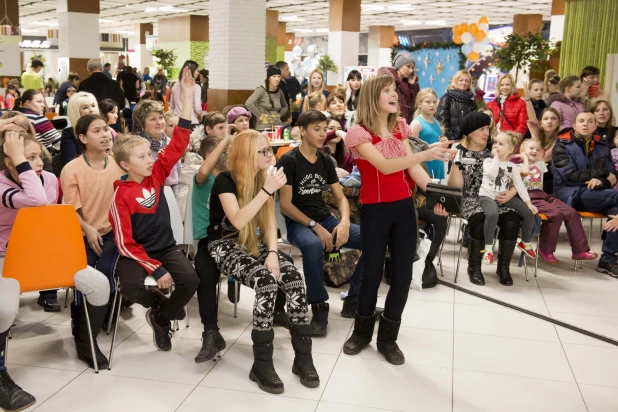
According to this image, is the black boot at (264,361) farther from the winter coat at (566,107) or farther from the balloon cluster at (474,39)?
the balloon cluster at (474,39)

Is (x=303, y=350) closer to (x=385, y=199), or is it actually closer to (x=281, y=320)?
(x=281, y=320)

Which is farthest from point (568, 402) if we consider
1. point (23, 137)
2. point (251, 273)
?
point (23, 137)

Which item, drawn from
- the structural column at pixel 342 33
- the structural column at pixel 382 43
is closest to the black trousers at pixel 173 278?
the structural column at pixel 342 33

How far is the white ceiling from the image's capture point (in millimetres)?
16234

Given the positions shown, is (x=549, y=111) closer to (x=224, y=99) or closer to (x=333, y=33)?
(x=224, y=99)

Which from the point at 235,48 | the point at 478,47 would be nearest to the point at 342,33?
the point at 478,47

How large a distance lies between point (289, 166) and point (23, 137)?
4.90 ft

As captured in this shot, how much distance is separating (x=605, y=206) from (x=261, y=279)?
11.7 feet

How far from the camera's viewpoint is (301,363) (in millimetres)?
3170

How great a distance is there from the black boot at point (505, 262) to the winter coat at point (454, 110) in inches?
75.0

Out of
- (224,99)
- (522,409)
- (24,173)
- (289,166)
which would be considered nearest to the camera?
(522,409)

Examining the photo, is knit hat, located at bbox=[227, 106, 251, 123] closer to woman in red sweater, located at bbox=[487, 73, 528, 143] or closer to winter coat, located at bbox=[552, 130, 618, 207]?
winter coat, located at bbox=[552, 130, 618, 207]

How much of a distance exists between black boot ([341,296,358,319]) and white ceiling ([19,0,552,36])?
12932 millimetres

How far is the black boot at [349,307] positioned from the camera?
4098mm
